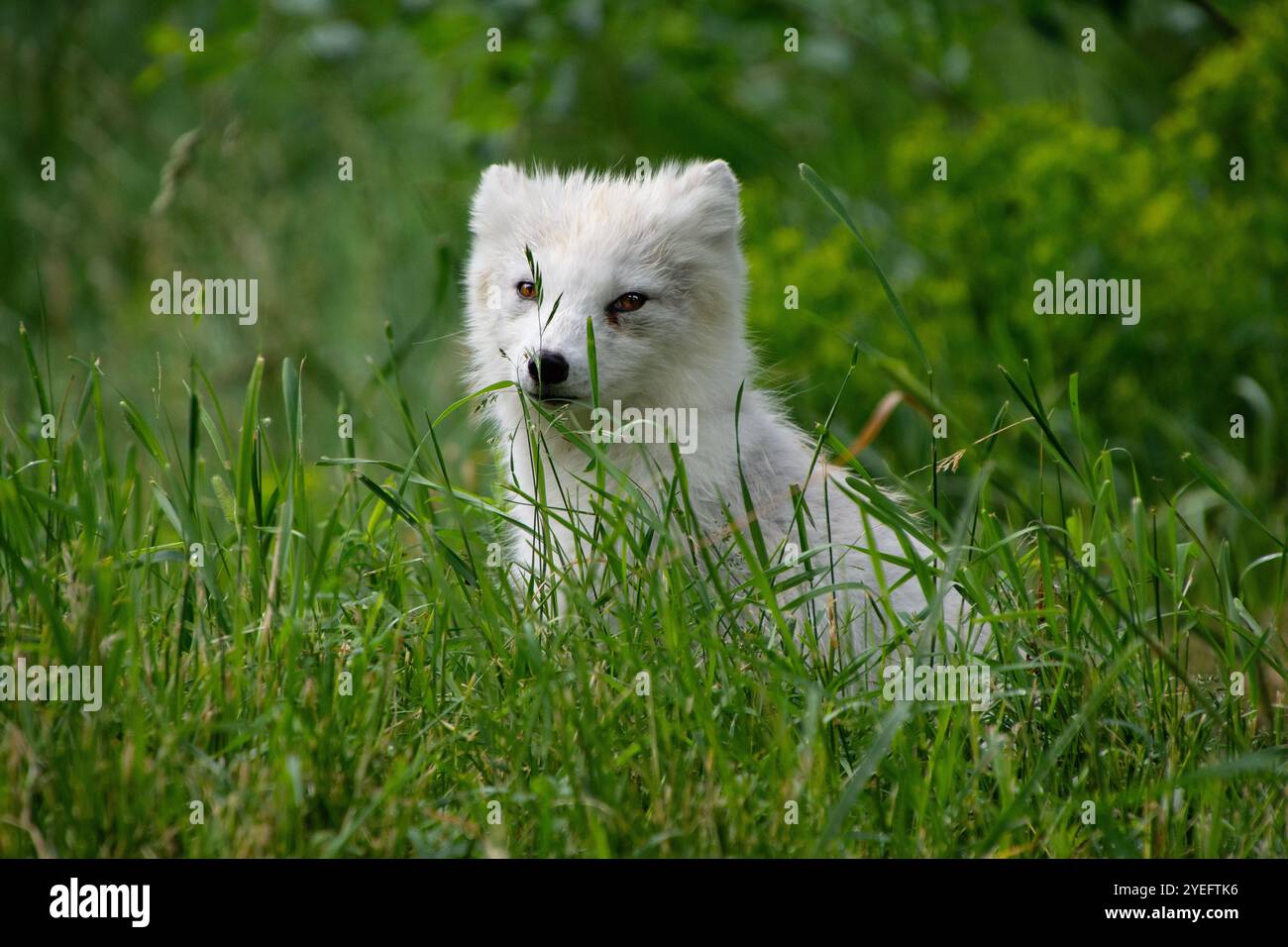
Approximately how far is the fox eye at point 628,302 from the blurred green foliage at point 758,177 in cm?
96

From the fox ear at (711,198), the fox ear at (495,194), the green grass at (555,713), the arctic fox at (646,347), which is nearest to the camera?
the green grass at (555,713)

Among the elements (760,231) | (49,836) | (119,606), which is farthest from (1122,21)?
(49,836)

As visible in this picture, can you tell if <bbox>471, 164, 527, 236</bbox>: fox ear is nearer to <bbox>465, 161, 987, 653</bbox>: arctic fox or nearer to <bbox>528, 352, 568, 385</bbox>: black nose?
<bbox>465, 161, 987, 653</bbox>: arctic fox

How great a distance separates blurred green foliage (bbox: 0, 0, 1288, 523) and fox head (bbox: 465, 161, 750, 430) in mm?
432

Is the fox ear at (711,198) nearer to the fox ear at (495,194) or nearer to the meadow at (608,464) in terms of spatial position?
the meadow at (608,464)

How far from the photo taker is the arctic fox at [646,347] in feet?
13.4

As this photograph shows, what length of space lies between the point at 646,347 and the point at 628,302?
171 millimetres

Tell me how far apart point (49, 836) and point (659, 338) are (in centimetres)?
243

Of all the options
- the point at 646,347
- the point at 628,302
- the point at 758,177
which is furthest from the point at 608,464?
the point at 758,177

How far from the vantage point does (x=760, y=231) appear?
7.59 metres

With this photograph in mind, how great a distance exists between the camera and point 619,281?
430 centimetres

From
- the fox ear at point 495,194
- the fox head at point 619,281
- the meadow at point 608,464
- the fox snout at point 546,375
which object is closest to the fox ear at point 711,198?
the fox head at point 619,281

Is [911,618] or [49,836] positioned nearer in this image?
[49,836]
